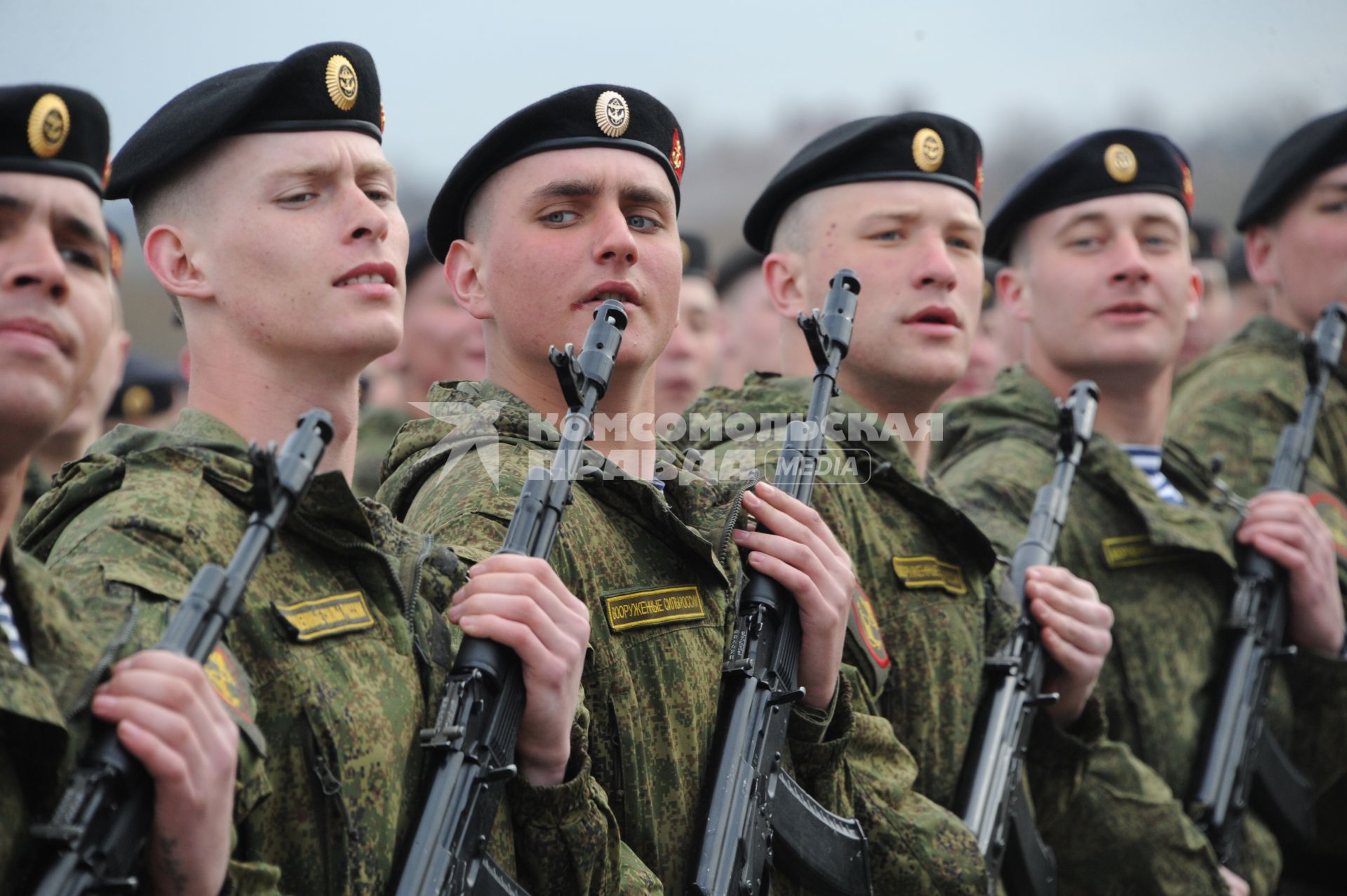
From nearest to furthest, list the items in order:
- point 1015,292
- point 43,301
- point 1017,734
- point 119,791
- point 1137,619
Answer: point 119,791 → point 43,301 → point 1017,734 → point 1137,619 → point 1015,292

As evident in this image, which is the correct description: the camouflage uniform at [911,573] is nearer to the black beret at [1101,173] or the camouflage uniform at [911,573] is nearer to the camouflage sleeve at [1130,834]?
the camouflage sleeve at [1130,834]

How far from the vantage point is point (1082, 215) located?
6.29m

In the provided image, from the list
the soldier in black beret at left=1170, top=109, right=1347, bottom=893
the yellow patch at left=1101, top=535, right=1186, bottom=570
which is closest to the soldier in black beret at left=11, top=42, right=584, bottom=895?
the yellow patch at left=1101, top=535, right=1186, bottom=570

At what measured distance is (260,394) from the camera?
342cm

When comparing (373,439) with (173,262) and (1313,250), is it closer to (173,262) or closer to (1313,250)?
(1313,250)

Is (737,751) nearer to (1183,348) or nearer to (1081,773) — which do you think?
(1081,773)

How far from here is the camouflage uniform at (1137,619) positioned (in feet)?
17.9

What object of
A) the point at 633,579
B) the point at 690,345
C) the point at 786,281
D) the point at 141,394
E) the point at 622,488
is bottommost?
the point at 633,579

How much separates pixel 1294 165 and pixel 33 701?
6.31 meters

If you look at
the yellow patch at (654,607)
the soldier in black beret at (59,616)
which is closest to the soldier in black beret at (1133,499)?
the yellow patch at (654,607)

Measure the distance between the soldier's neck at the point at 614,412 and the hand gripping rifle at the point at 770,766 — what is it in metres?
0.36

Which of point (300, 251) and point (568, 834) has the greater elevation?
point (300, 251)

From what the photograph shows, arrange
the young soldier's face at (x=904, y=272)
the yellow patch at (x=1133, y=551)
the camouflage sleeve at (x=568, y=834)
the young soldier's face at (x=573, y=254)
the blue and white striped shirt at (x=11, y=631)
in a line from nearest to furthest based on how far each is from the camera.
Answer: the blue and white striped shirt at (x=11, y=631)
the camouflage sleeve at (x=568, y=834)
the young soldier's face at (x=573, y=254)
the young soldier's face at (x=904, y=272)
the yellow patch at (x=1133, y=551)

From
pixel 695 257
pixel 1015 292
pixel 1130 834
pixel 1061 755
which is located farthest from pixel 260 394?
pixel 695 257
